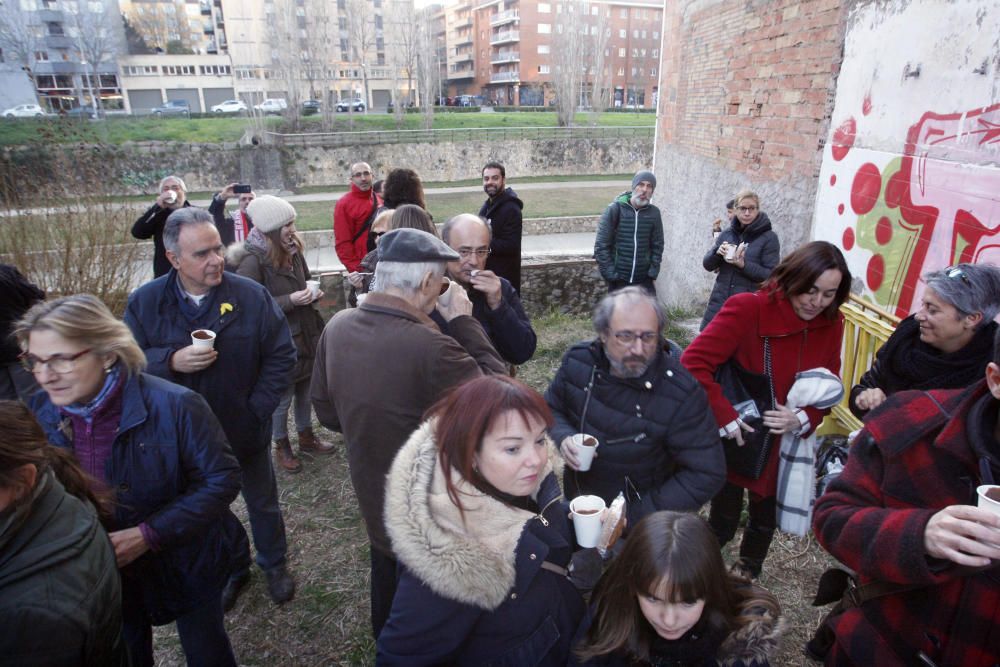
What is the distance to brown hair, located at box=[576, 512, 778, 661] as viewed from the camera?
4.93 ft

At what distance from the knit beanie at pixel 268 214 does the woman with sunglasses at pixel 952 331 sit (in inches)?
134

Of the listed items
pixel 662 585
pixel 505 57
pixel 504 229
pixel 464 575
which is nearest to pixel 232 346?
pixel 464 575

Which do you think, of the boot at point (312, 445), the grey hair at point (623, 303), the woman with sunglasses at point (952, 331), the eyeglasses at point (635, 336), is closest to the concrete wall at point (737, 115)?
the woman with sunglasses at point (952, 331)

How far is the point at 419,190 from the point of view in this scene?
15.6 ft

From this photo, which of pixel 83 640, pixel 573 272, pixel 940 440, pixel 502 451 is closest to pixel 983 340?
pixel 940 440

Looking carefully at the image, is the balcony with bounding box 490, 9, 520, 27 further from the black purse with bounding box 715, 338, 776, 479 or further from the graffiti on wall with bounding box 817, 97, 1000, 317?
the black purse with bounding box 715, 338, 776, 479

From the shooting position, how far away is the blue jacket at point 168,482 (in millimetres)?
2002

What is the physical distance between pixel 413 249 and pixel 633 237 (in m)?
4.22

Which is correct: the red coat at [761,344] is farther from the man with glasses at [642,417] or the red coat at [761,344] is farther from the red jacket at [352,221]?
the red jacket at [352,221]

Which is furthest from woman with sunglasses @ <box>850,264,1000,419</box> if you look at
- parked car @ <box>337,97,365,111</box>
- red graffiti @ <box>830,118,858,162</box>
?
parked car @ <box>337,97,365,111</box>

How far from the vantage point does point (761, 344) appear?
2715 mm

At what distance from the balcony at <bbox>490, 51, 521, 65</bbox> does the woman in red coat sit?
60834mm

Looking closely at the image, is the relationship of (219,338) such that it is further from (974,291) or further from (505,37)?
(505,37)

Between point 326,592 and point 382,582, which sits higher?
point 382,582
